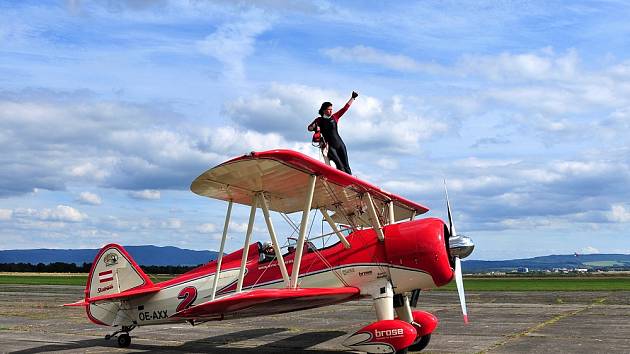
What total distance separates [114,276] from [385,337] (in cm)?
699

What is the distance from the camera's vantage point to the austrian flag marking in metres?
13.8

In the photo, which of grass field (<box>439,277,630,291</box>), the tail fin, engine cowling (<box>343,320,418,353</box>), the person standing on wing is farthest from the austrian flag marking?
grass field (<box>439,277,630,291</box>)

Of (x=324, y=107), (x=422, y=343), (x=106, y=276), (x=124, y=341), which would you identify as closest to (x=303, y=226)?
(x=324, y=107)

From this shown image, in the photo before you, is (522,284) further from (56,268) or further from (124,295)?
(56,268)

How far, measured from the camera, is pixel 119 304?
1341 centimetres

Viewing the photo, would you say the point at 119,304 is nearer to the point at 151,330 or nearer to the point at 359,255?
the point at 151,330

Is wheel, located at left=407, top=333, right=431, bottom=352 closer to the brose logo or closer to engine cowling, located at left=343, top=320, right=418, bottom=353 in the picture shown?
engine cowling, located at left=343, top=320, right=418, bottom=353

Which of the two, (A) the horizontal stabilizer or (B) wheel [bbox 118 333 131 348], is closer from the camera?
(A) the horizontal stabilizer

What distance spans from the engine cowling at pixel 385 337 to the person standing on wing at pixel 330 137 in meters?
3.42

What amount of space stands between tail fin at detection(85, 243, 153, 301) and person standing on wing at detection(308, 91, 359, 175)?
518 cm

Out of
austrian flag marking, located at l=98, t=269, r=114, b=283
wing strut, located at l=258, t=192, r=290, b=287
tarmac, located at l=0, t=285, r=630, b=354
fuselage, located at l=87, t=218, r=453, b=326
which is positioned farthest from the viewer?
austrian flag marking, located at l=98, t=269, r=114, b=283

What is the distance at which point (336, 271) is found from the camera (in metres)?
11.3

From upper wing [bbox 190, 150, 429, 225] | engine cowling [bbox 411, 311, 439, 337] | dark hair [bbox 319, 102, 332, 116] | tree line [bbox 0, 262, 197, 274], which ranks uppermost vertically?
dark hair [bbox 319, 102, 332, 116]

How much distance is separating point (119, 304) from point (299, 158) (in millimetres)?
6289
